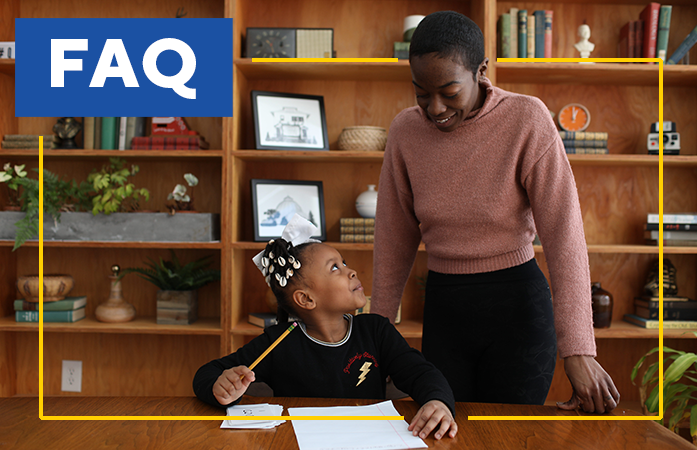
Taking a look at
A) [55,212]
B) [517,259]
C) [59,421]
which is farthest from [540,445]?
[55,212]

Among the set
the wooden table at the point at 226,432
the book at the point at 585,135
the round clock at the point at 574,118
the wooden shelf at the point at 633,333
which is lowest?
the wooden shelf at the point at 633,333

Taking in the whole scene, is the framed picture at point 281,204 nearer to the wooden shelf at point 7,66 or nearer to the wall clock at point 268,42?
the wall clock at point 268,42

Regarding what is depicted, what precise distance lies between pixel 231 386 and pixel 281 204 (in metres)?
1.59

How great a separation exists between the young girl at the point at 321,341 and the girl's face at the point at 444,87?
1.53 ft

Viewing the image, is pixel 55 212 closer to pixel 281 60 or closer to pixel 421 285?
pixel 281 60

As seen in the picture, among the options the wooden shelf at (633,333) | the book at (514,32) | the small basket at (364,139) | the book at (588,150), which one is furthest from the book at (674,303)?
the small basket at (364,139)

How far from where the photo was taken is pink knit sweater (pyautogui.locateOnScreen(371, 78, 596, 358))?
3.41 ft

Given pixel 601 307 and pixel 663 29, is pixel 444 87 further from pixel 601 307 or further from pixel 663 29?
pixel 663 29

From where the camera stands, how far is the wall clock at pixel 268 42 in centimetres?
238

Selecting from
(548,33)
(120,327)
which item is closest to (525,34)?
(548,33)

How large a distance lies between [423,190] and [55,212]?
1.95 meters

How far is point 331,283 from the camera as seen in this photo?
1259mm

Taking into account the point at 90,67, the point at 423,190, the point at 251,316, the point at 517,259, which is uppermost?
the point at 90,67

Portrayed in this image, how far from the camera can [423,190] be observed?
122 cm
